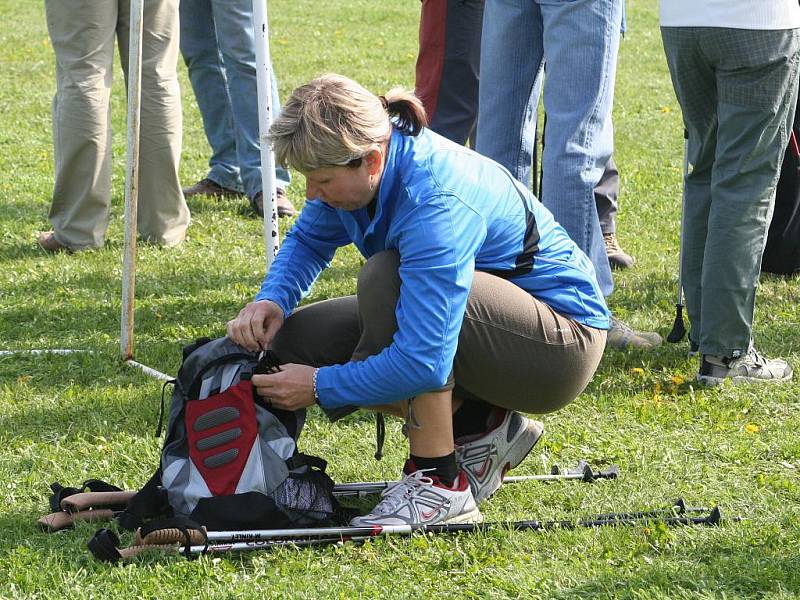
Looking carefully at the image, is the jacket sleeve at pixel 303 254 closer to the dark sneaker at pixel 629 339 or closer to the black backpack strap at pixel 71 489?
the black backpack strap at pixel 71 489

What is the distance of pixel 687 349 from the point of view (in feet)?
15.0

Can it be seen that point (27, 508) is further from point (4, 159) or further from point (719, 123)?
point (4, 159)

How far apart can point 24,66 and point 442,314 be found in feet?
31.3

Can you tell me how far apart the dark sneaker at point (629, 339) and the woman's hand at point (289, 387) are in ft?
5.95

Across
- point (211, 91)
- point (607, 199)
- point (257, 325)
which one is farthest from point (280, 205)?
point (257, 325)

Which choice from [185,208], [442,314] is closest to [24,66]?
[185,208]

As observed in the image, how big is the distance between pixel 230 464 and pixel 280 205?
11.3ft

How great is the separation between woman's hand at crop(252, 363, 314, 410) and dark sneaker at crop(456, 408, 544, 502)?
1.78ft

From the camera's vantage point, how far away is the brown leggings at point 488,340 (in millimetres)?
3062

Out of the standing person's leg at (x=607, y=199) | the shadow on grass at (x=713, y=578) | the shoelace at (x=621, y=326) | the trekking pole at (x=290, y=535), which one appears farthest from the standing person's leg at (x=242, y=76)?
the shadow on grass at (x=713, y=578)

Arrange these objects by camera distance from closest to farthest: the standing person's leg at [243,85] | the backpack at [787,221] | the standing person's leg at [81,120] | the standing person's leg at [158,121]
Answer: the backpack at [787,221] < the standing person's leg at [81,120] < the standing person's leg at [158,121] < the standing person's leg at [243,85]

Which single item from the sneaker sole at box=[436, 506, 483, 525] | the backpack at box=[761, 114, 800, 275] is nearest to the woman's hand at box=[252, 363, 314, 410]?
the sneaker sole at box=[436, 506, 483, 525]

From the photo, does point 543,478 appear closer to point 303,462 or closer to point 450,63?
point 303,462

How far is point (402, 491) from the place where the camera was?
314 centimetres
